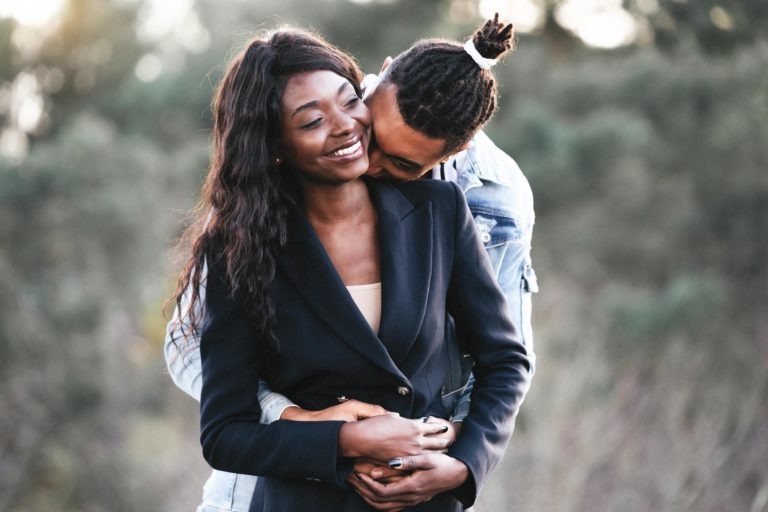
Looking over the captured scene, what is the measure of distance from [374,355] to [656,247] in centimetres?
1180

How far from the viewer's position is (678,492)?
734cm

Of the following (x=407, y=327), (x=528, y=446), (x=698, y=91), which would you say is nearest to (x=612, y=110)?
(x=698, y=91)

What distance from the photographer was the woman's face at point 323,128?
2.29 meters

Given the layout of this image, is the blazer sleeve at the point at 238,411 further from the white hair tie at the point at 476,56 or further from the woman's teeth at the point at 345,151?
the white hair tie at the point at 476,56

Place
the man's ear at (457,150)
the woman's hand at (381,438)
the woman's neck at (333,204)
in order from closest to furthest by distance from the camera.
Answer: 1. the woman's hand at (381,438)
2. the woman's neck at (333,204)
3. the man's ear at (457,150)

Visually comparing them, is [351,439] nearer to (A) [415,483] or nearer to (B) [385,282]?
(A) [415,483]

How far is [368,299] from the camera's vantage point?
2.28 metres

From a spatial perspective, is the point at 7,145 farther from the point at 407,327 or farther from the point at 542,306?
the point at 407,327

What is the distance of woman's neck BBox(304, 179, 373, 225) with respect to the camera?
2.36 metres

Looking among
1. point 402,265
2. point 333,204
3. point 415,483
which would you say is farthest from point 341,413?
point 333,204

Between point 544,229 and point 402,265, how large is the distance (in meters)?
11.1

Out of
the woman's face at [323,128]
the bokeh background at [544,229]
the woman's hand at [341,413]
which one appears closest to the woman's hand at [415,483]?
the woman's hand at [341,413]

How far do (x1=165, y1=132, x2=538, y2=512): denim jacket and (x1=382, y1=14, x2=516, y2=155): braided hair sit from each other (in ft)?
0.85

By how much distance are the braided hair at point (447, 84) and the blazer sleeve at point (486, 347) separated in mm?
229
